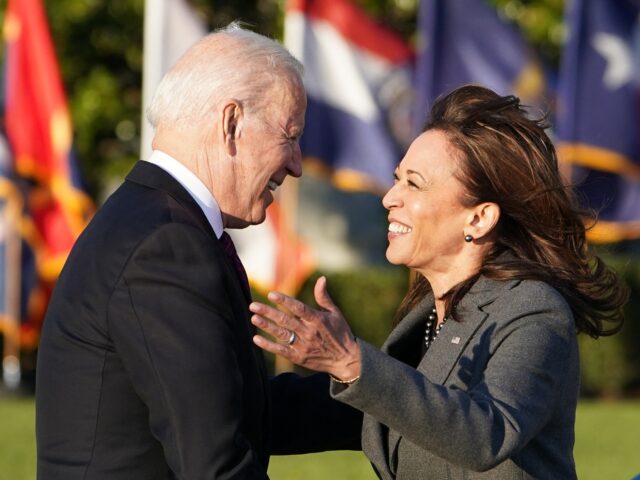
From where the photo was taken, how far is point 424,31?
A: 14250mm

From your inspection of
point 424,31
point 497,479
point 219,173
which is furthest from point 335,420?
point 424,31

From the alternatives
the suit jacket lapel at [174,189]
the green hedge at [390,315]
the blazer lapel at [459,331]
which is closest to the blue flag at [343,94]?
the green hedge at [390,315]

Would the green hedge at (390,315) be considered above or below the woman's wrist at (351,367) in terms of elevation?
below

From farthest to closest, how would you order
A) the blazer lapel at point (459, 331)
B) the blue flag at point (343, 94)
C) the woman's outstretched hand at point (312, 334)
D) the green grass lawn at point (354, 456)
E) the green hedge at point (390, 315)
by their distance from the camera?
the green hedge at point (390, 315) → the blue flag at point (343, 94) → the green grass lawn at point (354, 456) → the blazer lapel at point (459, 331) → the woman's outstretched hand at point (312, 334)

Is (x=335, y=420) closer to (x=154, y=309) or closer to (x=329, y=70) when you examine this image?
(x=154, y=309)

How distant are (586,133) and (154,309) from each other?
12401mm

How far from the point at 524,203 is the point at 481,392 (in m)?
0.70

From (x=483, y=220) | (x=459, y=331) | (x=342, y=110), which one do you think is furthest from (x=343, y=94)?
(x=459, y=331)

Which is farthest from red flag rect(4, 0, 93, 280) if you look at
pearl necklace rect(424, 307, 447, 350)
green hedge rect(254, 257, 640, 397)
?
pearl necklace rect(424, 307, 447, 350)

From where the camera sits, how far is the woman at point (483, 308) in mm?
2984

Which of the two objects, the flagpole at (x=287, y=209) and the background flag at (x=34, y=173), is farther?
the background flag at (x=34, y=173)

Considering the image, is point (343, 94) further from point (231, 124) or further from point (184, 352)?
point (184, 352)

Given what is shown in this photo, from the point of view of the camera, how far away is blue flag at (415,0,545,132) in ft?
46.6

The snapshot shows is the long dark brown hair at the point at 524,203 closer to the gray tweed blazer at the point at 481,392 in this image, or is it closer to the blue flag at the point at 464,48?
the gray tweed blazer at the point at 481,392
